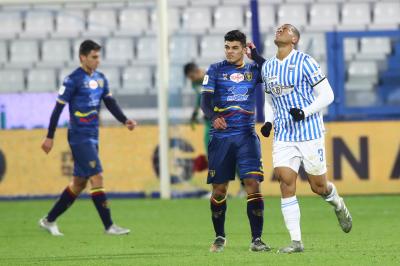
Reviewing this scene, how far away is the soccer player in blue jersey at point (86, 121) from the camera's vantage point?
13.0 metres

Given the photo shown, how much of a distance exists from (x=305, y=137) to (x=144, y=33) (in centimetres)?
1234

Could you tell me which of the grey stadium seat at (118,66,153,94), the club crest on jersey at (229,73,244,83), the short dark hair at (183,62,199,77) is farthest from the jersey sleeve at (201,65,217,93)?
the grey stadium seat at (118,66,153,94)

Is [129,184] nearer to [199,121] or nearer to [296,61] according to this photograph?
[199,121]

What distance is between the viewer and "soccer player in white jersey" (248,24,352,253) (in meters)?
10.1

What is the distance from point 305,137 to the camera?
33.5ft

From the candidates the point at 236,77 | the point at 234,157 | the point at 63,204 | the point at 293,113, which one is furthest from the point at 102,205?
the point at 293,113

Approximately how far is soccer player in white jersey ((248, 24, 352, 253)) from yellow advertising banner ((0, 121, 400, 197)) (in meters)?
8.37

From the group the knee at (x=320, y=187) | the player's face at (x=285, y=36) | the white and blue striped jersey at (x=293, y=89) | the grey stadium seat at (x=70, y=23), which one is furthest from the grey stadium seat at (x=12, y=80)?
the player's face at (x=285, y=36)

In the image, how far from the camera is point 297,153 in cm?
1023

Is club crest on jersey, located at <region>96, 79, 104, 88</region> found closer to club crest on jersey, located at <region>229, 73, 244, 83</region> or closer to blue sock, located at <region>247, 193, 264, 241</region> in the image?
club crest on jersey, located at <region>229, 73, 244, 83</region>

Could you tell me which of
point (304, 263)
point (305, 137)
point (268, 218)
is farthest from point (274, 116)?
point (268, 218)

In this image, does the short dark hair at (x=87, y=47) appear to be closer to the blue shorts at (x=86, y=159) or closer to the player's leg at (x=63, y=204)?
the blue shorts at (x=86, y=159)

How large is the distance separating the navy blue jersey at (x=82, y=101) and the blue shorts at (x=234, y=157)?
2.86 m

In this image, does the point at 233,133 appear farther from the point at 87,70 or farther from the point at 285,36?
the point at 87,70
